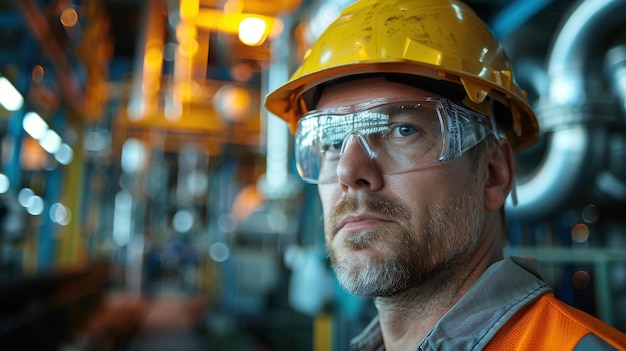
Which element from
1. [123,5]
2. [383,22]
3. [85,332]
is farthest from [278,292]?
[123,5]

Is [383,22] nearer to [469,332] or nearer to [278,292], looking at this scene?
[469,332]

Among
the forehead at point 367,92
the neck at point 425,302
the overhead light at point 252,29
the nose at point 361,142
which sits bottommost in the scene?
the neck at point 425,302

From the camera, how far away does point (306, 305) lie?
13.1 ft

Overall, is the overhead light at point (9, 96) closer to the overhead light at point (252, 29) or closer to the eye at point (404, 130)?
the overhead light at point (252, 29)

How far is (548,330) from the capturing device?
35.4 inches

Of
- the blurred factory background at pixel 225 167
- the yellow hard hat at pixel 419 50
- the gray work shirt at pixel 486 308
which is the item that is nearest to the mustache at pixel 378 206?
the gray work shirt at pixel 486 308

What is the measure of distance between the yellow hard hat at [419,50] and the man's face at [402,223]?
0.11m

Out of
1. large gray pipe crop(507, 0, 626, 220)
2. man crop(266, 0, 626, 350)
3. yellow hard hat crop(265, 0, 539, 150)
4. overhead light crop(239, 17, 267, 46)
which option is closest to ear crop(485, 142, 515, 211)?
man crop(266, 0, 626, 350)

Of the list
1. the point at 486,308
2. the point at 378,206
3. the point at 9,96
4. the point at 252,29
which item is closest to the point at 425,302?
the point at 486,308

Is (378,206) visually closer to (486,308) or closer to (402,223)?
(402,223)

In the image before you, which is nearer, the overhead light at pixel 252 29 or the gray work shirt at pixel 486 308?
the gray work shirt at pixel 486 308

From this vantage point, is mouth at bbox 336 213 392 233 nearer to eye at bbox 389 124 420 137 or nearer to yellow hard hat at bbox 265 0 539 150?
eye at bbox 389 124 420 137

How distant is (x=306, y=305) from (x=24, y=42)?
416 centimetres

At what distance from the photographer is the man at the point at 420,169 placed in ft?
3.68
